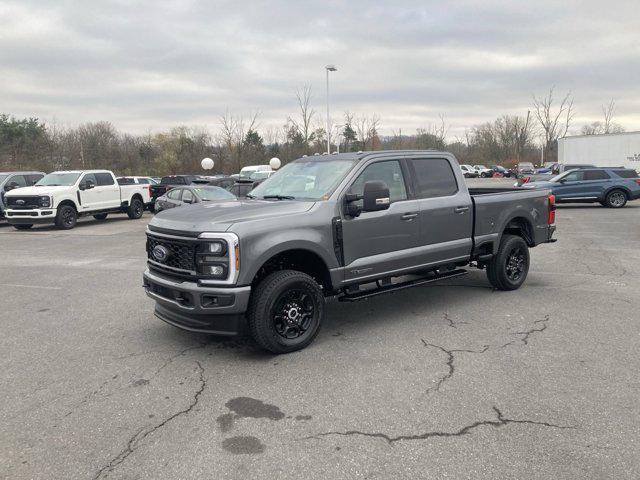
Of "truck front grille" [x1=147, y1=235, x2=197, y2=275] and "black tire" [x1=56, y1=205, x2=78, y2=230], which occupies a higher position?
"truck front grille" [x1=147, y1=235, x2=197, y2=275]

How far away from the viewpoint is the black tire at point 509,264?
7066 mm

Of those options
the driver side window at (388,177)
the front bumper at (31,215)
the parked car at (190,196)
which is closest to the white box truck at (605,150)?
the parked car at (190,196)

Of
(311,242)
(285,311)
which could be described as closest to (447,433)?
(285,311)

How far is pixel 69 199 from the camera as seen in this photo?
1766 cm

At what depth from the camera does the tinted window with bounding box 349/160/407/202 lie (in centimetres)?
559

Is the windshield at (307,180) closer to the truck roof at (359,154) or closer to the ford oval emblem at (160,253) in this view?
the truck roof at (359,154)

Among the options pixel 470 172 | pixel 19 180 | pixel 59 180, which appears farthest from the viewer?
pixel 470 172

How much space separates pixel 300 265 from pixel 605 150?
31950 mm

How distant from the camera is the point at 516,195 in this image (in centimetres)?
723

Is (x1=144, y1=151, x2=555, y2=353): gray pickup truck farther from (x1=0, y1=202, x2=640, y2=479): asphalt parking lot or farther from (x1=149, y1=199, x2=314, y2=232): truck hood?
(x1=0, y1=202, x2=640, y2=479): asphalt parking lot

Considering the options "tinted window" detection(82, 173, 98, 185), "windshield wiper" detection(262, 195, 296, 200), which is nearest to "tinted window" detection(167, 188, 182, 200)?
"tinted window" detection(82, 173, 98, 185)

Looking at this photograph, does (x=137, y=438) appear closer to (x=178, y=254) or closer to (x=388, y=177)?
(x=178, y=254)

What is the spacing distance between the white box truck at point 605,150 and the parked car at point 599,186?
10.8 metres

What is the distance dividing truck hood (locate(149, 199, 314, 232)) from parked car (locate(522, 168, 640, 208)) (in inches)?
711
